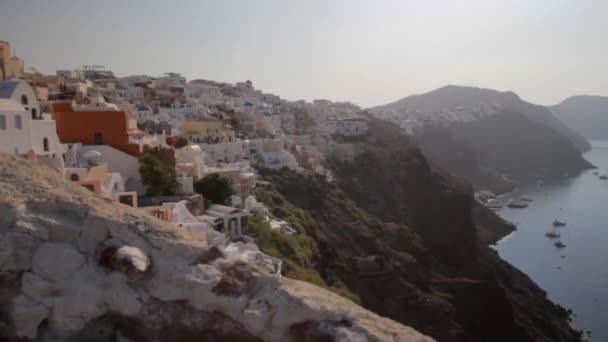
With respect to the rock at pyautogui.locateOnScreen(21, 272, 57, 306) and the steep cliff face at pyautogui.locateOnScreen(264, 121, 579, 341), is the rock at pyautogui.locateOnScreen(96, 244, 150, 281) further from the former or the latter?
the steep cliff face at pyautogui.locateOnScreen(264, 121, 579, 341)

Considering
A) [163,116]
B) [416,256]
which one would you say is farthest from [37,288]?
[416,256]

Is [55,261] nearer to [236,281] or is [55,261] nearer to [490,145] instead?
[236,281]

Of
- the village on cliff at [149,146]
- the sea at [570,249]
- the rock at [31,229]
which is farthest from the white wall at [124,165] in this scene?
the sea at [570,249]

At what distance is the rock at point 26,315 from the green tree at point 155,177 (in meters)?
11.7

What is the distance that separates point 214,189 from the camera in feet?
67.6

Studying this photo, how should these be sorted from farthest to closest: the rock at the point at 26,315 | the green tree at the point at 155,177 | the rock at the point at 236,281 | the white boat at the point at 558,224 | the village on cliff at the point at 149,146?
1. the white boat at the point at 558,224
2. the green tree at the point at 155,177
3. the village on cliff at the point at 149,146
4. the rock at the point at 236,281
5. the rock at the point at 26,315

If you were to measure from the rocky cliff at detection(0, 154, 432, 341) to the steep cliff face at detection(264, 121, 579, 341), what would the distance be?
1714cm

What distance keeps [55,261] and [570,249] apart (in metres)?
56.3

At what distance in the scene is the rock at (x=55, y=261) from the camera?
20.2 ft

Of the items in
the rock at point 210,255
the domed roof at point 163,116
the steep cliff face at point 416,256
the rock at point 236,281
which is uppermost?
the domed roof at point 163,116

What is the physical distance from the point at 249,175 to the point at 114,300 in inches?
766

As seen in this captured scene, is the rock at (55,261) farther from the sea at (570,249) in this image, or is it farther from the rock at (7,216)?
the sea at (570,249)

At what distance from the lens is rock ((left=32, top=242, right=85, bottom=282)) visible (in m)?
6.16

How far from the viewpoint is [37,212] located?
648cm
